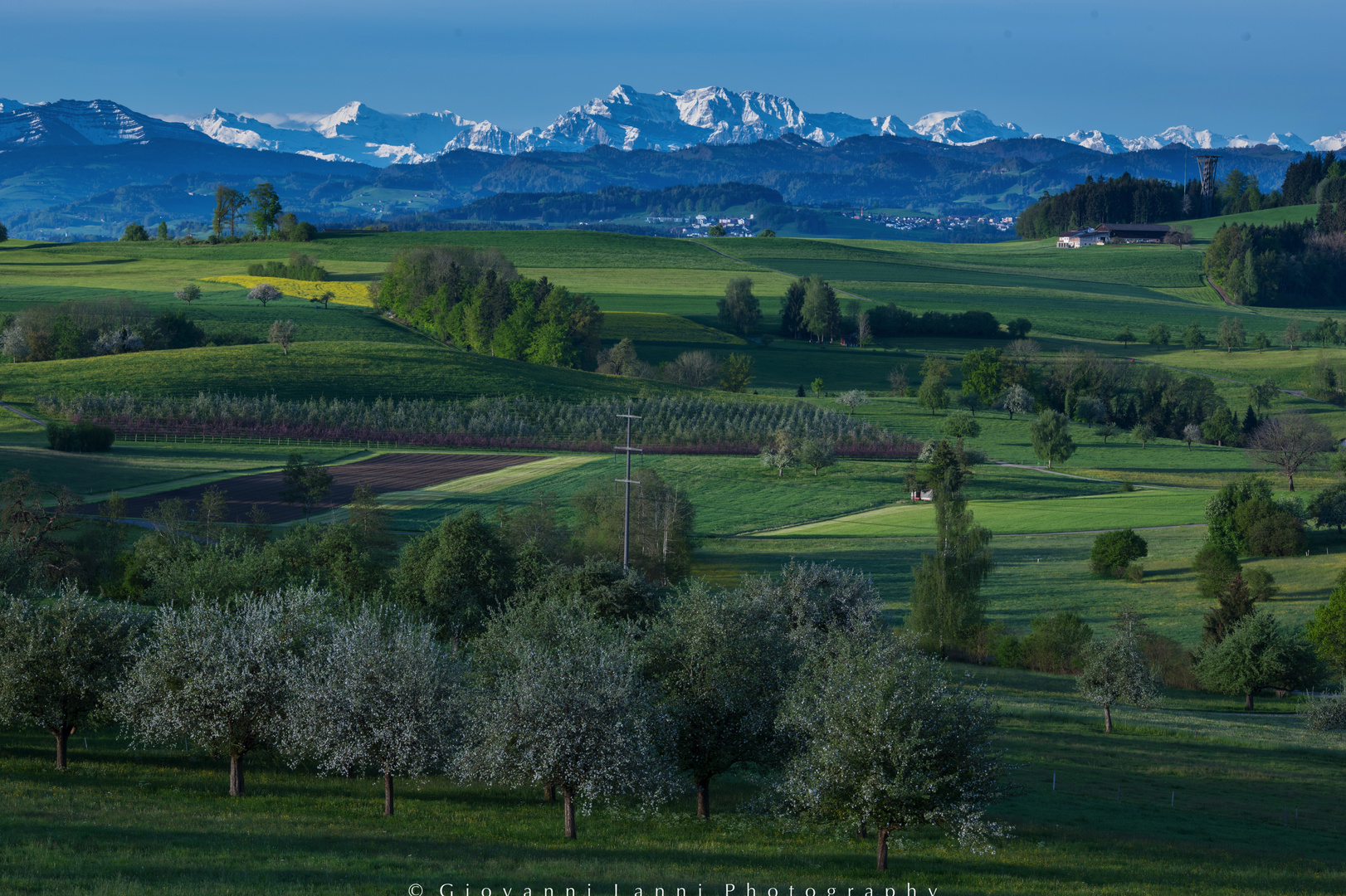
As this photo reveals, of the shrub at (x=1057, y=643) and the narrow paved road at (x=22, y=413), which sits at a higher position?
the narrow paved road at (x=22, y=413)

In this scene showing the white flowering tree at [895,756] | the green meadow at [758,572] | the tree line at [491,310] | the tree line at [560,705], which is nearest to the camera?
the green meadow at [758,572]

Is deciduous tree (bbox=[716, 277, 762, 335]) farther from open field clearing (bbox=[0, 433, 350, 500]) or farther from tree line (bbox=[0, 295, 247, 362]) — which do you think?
open field clearing (bbox=[0, 433, 350, 500])

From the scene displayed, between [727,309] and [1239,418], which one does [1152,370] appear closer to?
[1239,418]

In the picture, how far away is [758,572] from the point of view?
6084cm

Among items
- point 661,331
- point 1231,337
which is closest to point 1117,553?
point 661,331

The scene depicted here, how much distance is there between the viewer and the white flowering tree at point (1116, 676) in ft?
144

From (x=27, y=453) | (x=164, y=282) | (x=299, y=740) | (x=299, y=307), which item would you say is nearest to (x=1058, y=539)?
(x=299, y=740)

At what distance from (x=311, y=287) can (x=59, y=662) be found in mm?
134200

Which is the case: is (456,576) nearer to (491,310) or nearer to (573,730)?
(573,730)

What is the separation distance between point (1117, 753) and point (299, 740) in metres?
27.3

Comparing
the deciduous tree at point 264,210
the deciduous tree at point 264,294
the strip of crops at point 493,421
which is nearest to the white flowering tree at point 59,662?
the strip of crops at point 493,421

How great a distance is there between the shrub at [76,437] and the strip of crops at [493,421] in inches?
284

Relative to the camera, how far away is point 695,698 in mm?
28797

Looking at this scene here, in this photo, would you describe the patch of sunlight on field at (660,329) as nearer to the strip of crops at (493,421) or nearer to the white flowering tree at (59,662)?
the strip of crops at (493,421)
